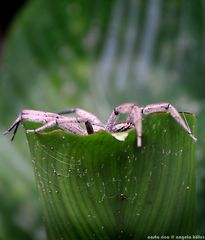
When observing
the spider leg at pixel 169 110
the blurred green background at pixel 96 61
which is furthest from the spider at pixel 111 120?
the blurred green background at pixel 96 61

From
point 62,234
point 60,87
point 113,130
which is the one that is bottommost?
point 62,234

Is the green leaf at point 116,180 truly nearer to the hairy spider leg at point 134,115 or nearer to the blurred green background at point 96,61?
the hairy spider leg at point 134,115

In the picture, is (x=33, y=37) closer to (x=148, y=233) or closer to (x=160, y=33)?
(x=160, y=33)

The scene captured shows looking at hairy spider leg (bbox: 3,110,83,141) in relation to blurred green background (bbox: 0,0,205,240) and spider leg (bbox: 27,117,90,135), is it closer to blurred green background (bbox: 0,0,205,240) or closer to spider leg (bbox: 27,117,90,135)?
spider leg (bbox: 27,117,90,135)

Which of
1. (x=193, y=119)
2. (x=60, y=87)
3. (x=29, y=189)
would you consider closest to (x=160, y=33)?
(x=60, y=87)

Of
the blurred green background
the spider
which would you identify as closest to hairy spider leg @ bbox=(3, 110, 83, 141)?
the spider

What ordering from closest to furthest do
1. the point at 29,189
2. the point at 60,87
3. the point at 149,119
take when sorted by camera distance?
the point at 149,119
the point at 29,189
the point at 60,87
